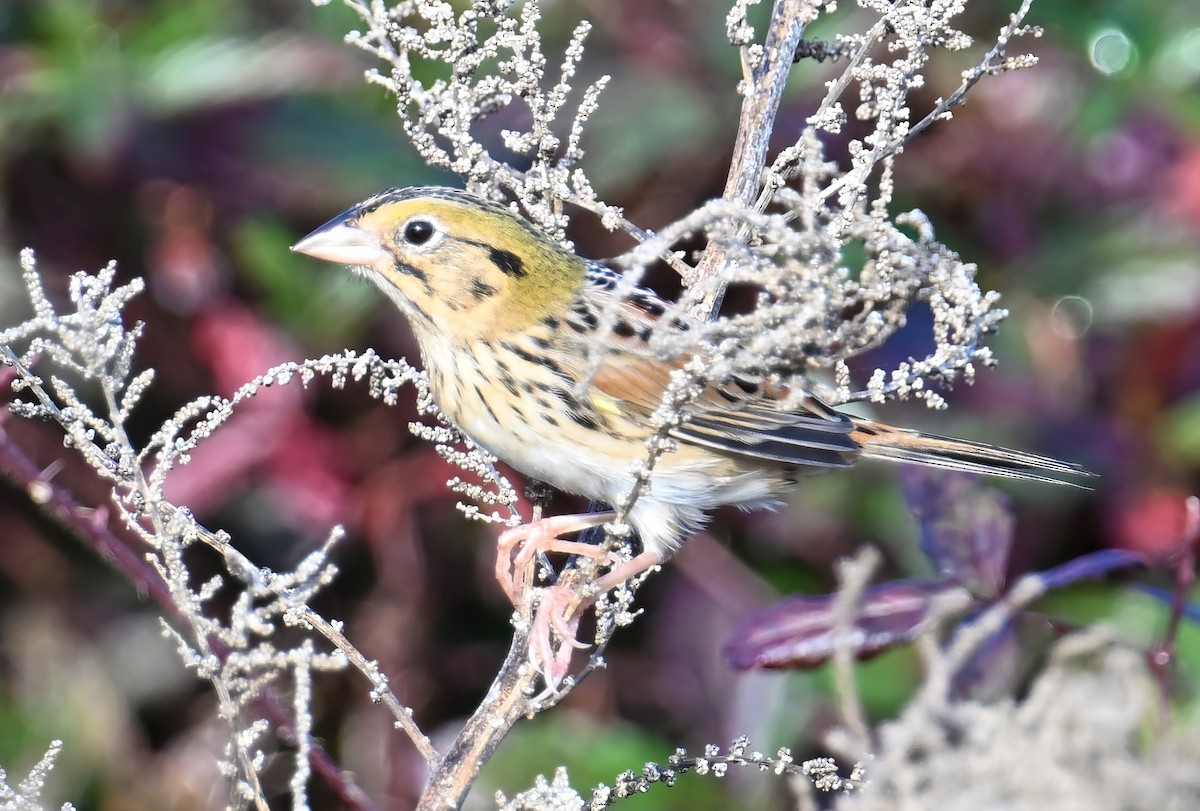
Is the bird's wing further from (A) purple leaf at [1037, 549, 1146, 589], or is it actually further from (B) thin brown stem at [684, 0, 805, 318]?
(A) purple leaf at [1037, 549, 1146, 589]

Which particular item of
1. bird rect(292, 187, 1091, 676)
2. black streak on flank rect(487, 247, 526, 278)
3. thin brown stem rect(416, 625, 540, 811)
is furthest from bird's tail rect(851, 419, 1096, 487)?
thin brown stem rect(416, 625, 540, 811)

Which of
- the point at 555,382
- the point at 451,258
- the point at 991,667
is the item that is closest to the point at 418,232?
the point at 451,258

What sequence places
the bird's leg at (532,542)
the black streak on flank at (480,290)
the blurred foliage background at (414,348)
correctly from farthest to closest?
the blurred foliage background at (414,348) < the black streak on flank at (480,290) < the bird's leg at (532,542)

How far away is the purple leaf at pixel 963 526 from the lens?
195 cm

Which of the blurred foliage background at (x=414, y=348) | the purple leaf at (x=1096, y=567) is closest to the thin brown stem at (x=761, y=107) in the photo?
the purple leaf at (x=1096, y=567)

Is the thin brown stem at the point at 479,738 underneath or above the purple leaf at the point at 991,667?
underneath

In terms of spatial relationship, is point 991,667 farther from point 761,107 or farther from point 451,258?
point 451,258

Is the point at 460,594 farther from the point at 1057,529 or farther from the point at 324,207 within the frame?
the point at 1057,529

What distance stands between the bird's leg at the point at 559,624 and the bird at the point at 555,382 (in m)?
0.32

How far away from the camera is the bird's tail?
9.36 feet

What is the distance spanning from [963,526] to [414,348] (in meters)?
1.67

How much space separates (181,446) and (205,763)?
2060 mm

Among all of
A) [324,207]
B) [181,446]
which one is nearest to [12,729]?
[324,207]

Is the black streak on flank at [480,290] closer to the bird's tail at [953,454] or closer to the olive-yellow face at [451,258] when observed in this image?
the olive-yellow face at [451,258]
